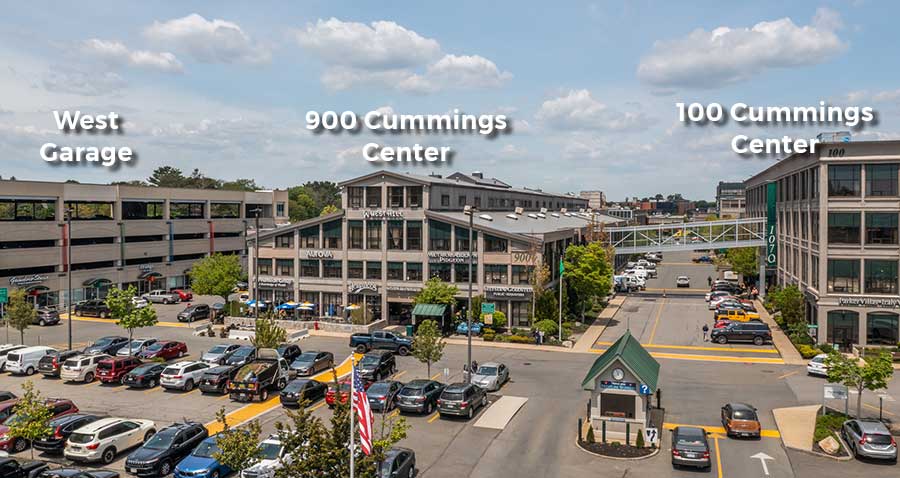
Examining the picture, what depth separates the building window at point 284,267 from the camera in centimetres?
7512

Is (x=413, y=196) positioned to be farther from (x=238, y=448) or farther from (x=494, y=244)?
(x=238, y=448)

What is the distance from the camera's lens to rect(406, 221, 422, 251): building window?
6994 centimetres

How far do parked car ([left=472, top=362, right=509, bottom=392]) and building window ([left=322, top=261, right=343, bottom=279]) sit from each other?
102 feet

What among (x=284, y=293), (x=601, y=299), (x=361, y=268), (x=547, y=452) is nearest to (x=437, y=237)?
(x=361, y=268)

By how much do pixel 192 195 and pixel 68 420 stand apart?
76.7m

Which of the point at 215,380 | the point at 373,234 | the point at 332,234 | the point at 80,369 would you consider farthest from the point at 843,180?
the point at 80,369

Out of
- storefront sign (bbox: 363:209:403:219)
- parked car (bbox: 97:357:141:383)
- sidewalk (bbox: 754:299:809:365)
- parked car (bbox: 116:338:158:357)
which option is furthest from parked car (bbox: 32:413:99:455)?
sidewalk (bbox: 754:299:809:365)

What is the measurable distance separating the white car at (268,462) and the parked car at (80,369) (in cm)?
2330

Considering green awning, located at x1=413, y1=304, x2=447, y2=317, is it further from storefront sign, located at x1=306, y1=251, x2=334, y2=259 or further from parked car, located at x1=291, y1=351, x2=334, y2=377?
parked car, located at x1=291, y1=351, x2=334, y2=377

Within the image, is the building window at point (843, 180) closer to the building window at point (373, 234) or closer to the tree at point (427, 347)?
the tree at point (427, 347)

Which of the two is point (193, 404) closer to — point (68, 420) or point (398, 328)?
point (68, 420)

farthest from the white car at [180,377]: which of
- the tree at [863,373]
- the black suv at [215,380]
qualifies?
the tree at [863,373]

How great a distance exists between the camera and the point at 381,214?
233 feet

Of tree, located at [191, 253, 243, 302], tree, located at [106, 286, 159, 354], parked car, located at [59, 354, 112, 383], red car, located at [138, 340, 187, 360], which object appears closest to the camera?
parked car, located at [59, 354, 112, 383]
